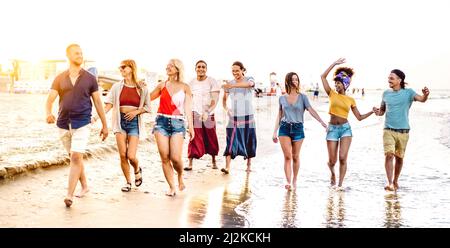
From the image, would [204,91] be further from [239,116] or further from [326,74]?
[326,74]

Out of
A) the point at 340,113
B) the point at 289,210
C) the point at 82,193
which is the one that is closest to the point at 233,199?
the point at 289,210

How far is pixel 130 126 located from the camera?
7363 mm

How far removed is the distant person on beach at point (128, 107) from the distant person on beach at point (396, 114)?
11.1 ft

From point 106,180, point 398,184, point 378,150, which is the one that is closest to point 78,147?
point 106,180

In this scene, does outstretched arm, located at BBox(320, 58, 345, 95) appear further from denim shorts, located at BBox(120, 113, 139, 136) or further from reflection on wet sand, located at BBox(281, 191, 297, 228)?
denim shorts, located at BBox(120, 113, 139, 136)

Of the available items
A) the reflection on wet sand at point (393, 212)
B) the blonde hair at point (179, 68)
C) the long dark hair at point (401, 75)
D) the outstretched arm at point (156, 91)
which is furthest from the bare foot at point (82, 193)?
the long dark hair at point (401, 75)

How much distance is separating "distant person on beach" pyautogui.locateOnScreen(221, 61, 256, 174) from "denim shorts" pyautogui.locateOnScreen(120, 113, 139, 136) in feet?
7.63

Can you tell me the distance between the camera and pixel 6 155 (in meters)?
8.77

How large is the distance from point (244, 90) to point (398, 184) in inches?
114

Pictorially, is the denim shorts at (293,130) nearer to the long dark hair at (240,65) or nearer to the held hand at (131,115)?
the long dark hair at (240,65)

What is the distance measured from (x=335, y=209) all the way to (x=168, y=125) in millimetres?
2327

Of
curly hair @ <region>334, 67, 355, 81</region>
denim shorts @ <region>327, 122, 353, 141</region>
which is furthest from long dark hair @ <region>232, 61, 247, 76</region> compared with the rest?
denim shorts @ <region>327, 122, 353, 141</region>

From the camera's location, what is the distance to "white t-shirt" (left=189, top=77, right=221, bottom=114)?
30.4ft
